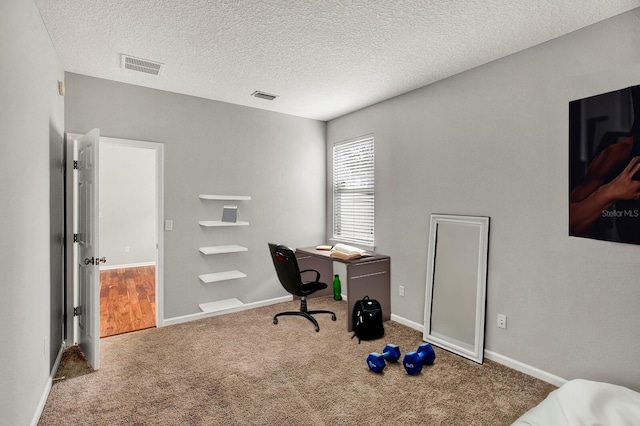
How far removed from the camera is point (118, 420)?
2.12 meters

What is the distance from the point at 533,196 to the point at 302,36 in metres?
2.19

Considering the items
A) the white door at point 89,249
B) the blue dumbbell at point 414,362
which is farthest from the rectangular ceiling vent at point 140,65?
the blue dumbbell at point 414,362

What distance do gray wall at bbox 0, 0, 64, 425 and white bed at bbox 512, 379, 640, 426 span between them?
2539mm

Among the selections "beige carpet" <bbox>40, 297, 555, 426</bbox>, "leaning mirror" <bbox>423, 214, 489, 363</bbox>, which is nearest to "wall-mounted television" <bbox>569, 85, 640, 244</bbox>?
"leaning mirror" <bbox>423, 214, 489, 363</bbox>

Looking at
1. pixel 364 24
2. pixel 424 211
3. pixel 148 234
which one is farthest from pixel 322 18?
pixel 148 234

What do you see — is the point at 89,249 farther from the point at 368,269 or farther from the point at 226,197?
the point at 368,269

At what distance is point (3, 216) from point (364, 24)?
240 cm

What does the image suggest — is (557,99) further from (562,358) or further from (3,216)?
(3,216)

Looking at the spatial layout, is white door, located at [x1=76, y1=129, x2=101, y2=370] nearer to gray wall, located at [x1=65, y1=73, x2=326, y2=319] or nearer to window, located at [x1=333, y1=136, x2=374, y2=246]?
gray wall, located at [x1=65, y1=73, x2=326, y2=319]

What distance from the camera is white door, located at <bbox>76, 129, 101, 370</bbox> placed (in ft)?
8.84

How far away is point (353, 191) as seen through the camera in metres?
4.61

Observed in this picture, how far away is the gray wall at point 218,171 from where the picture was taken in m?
3.51

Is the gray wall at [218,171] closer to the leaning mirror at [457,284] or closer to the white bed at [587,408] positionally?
the leaning mirror at [457,284]

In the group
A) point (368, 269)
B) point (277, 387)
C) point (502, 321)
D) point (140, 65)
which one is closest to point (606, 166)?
point (502, 321)
